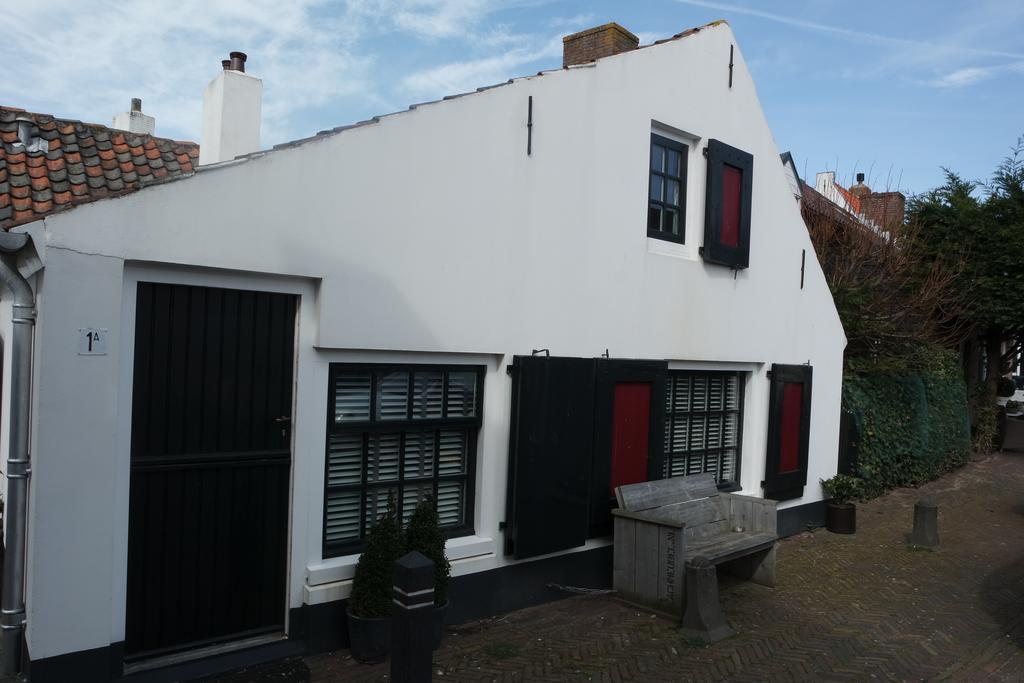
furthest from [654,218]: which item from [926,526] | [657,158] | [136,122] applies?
[136,122]

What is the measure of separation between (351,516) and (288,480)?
0.61 meters

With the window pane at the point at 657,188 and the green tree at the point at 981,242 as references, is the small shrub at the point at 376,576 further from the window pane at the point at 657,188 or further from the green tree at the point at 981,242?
the green tree at the point at 981,242

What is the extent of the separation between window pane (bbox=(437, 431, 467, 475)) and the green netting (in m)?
6.91

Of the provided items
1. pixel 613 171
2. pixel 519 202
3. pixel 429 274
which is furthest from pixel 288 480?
pixel 613 171

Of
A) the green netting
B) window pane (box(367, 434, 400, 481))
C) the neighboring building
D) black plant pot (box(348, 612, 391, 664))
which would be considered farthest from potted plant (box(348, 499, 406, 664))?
the neighboring building

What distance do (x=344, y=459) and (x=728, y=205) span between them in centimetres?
515

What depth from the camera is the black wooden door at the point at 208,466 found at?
4449 millimetres

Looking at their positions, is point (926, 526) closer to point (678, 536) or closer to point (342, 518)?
point (678, 536)

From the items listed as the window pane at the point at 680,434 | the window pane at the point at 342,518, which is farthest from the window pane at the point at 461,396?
the window pane at the point at 680,434

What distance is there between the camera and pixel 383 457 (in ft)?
18.2

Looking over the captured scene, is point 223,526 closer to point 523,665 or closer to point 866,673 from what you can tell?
point 523,665

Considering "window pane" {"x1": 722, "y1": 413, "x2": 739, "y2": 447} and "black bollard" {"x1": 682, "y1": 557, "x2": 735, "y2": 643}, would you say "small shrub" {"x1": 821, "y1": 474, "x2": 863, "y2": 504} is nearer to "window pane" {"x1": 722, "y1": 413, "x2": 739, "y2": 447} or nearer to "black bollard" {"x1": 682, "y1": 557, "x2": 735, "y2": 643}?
"window pane" {"x1": 722, "y1": 413, "x2": 739, "y2": 447}

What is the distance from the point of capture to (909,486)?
40.5ft

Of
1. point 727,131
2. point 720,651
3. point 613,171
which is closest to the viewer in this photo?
point 720,651
